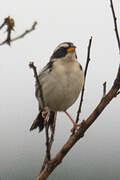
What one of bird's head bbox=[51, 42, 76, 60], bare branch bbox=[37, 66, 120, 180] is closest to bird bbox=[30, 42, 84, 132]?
bird's head bbox=[51, 42, 76, 60]

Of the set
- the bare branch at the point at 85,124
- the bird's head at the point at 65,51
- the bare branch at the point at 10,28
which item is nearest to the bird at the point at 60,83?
the bird's head at the point at 65,51

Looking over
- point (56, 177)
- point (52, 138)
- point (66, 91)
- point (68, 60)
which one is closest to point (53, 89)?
point (66, 91)

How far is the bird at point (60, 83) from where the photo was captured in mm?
3967

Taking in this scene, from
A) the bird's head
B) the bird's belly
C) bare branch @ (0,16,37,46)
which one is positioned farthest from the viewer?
the bird's head

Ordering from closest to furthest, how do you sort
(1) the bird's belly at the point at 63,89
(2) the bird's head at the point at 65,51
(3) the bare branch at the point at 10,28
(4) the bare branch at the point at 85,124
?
(3) the bare branch at the point at 10,28, (4) the bare branch at the point at 85,124, (1) the bird's belly at the point at 63,89, (2) the bird's head at the point at 65,51

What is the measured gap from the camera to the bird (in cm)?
397

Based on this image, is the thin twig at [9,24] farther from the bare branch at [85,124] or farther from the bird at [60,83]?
the bird at [60,83]

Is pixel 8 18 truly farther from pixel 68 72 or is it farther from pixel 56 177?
pixel 56 177

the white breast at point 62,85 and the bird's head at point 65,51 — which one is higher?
the bird's head at point 65,51

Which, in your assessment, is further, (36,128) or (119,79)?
(36,128)

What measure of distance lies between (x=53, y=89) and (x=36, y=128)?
408 mm

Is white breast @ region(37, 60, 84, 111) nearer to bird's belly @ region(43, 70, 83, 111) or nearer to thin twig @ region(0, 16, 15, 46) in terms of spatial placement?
bird's belly @ region(43, 70, 83, 111)

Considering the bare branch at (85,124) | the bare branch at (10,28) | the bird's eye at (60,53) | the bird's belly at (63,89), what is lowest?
the bird's belly at (63,89)

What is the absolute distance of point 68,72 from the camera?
4.04 m
